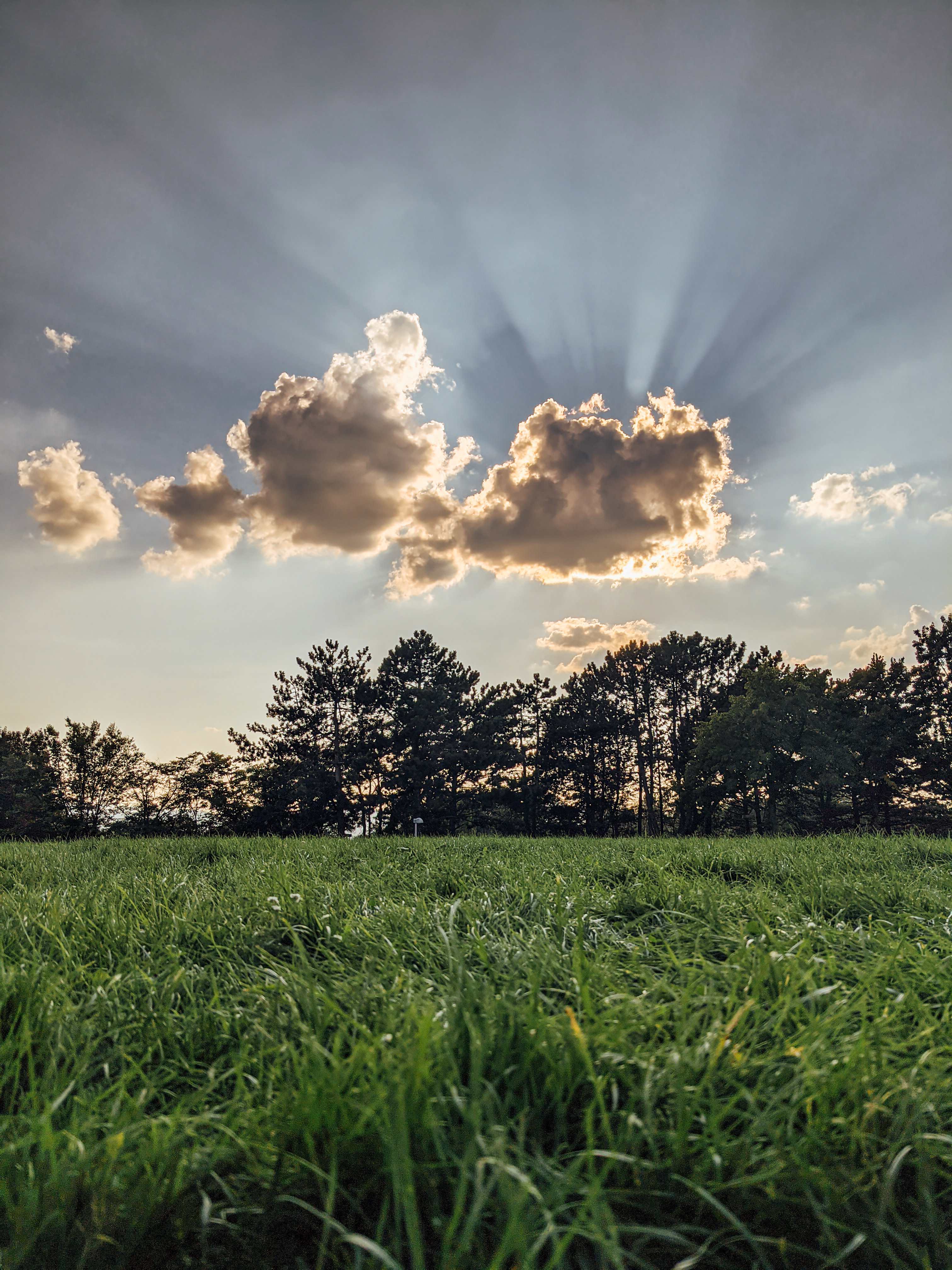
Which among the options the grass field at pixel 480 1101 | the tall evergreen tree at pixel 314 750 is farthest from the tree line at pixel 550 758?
the grass field at pixel 480 1101

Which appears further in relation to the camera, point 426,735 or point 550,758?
point 550,758

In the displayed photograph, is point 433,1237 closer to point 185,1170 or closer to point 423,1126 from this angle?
point 423,1126

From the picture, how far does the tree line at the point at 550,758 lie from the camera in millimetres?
30234

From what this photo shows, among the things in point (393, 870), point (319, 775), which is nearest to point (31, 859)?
point (393, 870)

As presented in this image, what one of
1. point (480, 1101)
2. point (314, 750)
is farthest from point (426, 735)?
point (480, 1101)

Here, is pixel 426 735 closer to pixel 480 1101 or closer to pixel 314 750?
pixel 314 750

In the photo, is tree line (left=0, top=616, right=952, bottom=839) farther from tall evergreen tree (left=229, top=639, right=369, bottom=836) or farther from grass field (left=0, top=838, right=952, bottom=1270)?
grass field (left=0, top=838, right=952, bottom=1270)

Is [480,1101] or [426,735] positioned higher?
[426,735]

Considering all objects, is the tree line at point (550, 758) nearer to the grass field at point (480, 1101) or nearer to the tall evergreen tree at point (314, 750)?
the tall evergreen tree at point (314, 750)

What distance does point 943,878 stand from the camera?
484 centimetres

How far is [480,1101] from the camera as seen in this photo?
1.31m

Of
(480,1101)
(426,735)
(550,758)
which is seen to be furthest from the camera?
(550,758)

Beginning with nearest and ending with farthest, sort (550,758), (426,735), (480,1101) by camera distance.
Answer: (480,1101) < (426,735) < (550,758)

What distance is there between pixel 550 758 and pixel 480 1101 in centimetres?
4278
